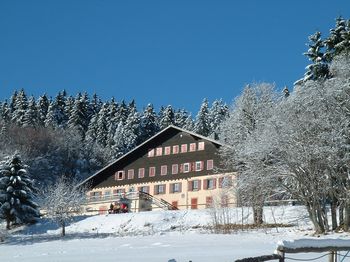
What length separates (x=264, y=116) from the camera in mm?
41062

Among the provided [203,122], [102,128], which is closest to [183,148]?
[203,122]

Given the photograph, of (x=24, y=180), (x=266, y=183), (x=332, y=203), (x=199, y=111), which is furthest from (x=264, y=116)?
(x=199, y=111)

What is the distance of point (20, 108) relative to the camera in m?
110

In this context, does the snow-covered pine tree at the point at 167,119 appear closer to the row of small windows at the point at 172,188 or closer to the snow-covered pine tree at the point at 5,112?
the snow-covered pine tree at the point at 5,112

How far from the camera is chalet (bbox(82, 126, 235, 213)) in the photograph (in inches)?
2493

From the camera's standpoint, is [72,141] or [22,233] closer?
[22,233]

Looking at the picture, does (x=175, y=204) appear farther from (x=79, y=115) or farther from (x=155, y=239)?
(x=79, y=115)

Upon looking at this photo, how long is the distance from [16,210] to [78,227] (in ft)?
19.0

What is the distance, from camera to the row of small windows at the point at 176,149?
217ft

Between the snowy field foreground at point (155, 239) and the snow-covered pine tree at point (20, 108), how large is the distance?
186 ft

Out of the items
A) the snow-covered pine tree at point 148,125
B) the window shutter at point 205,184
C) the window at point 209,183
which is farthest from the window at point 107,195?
the snow-covered pine tree at point 148,125

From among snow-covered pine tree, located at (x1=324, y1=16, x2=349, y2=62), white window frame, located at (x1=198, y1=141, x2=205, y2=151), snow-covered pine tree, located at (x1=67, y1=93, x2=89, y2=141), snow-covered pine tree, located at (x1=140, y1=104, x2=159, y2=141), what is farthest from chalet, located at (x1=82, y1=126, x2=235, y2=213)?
snow-covered pine tree, located at (x1=67, y1=93, x2=89, y2=141)

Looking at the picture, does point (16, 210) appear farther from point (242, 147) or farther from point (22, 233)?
point (242, 147)

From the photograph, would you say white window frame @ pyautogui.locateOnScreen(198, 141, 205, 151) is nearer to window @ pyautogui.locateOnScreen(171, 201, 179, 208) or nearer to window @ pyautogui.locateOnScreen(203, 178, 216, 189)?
window @ pyautogui.locateOnScreen(203, 178, 216, 189)
